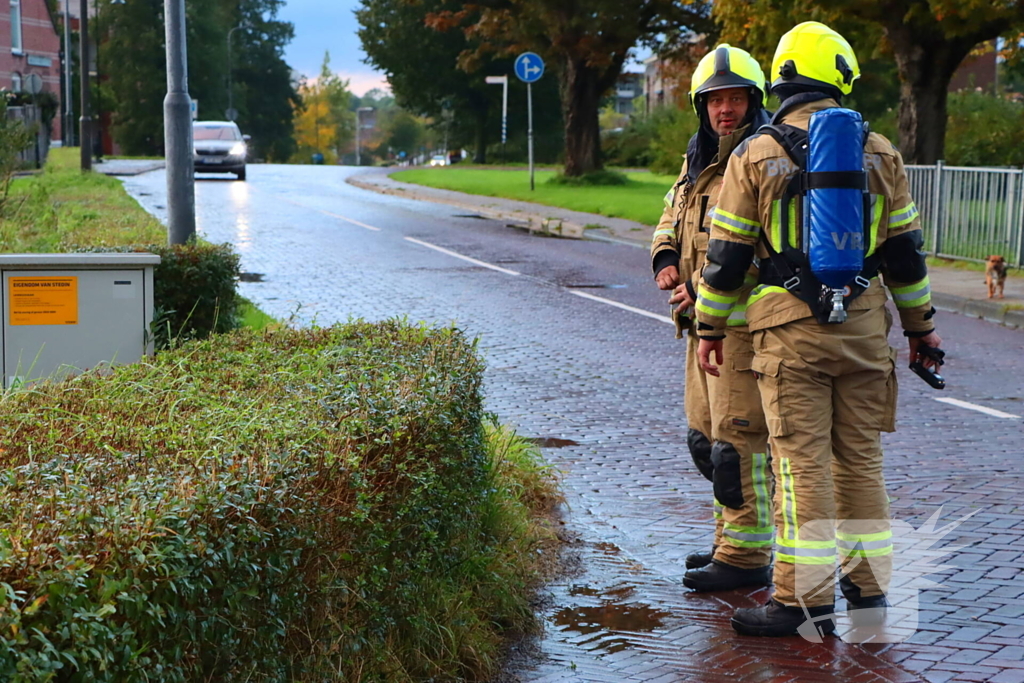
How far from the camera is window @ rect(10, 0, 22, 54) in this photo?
45.8 metres

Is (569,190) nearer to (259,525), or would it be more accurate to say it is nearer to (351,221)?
(351,221)

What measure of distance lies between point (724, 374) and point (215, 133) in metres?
34.7

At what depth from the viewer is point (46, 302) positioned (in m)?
6.95

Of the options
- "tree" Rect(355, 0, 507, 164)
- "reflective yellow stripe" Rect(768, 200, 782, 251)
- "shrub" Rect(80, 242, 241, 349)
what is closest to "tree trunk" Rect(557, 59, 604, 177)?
"tree" Rect(355, 0, 507, 164)

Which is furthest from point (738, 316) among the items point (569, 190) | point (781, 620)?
point (569, 190)

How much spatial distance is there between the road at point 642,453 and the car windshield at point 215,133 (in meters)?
19.9

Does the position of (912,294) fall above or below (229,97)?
below

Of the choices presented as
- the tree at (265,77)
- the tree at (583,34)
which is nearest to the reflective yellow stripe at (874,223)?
the tree at (583,34)

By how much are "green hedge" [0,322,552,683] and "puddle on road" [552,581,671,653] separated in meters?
0.20

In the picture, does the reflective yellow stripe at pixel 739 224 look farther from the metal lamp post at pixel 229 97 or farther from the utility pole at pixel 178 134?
the metal lamp post at pixel 229 97

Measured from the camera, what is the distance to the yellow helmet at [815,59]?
4309 mm

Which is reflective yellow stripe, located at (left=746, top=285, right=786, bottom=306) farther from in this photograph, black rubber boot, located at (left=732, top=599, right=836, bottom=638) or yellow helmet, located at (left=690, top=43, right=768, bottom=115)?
black rubber boot, located at (left=732, top=599, right=836, bottom=638)

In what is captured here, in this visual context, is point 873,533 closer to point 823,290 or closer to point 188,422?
point 823,290

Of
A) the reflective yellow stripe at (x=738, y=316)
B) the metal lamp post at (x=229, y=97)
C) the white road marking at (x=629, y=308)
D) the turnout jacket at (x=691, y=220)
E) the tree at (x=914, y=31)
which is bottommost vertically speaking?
the white road marking at (x=629, y=308)
